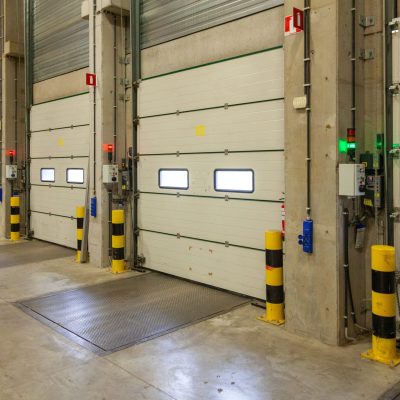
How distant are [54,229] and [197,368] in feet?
23.2

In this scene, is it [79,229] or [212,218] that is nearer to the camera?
[212,218]

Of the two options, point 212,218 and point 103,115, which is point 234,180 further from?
point 103,115

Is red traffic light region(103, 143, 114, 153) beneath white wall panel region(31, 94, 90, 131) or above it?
beneath

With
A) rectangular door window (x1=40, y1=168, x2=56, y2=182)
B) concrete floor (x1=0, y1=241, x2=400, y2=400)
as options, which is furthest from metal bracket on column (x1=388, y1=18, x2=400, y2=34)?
rectangular door window (x1=40, y1=168, x2=56, y2=182)

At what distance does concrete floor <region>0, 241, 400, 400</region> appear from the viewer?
11.1 ft

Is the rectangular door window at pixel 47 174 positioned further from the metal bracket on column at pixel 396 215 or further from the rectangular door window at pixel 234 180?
the metal bracket on column at pixel 396 215

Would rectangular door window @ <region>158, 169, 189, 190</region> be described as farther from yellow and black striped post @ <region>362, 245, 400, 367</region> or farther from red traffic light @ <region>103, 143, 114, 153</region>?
yellow and black striped post @ <region>362, 245, 400, 367</region>

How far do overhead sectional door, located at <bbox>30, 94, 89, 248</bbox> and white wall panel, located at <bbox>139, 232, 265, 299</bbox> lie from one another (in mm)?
2587

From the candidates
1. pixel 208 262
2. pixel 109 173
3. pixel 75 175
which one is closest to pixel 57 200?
pixel 75 175

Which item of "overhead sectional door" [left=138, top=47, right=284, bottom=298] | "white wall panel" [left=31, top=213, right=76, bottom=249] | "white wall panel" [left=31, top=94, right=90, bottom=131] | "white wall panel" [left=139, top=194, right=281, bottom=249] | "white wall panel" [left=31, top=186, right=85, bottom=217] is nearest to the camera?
"overhead sectional door" [left=138, top=47, right=284, bottom=298]

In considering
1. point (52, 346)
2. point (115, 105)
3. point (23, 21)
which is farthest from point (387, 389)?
point (23, 21)

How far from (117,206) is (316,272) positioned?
4.26 m

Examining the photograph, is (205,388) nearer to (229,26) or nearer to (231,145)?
(231,145)

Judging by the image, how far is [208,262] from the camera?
6383 mm
